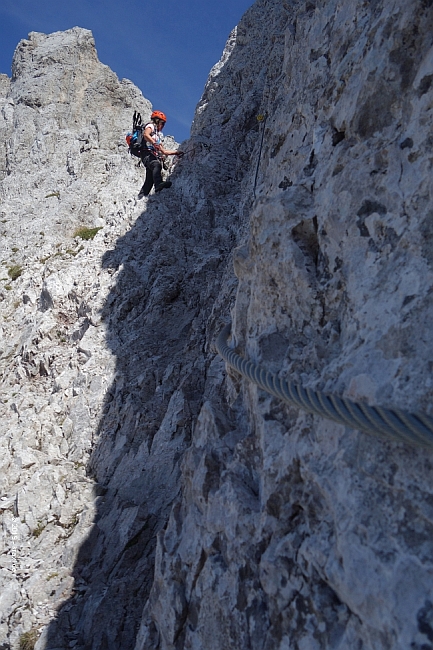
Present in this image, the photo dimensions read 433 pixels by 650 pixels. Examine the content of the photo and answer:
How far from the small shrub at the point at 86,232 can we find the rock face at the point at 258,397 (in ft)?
4.48

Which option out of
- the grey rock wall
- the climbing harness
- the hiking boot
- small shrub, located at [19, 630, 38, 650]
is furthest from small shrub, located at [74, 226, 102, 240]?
the climbing harness

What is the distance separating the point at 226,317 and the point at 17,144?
17.2 m

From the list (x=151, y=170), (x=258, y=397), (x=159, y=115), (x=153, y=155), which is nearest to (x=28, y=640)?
(x=258, y=397)

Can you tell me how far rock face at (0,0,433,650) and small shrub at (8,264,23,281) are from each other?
2.24 m

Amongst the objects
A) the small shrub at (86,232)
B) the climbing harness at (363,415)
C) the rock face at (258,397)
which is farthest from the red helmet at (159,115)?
the climbing harness at (363,415)

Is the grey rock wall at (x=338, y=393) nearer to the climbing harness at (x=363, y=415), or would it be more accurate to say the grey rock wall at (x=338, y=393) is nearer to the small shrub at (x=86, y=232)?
the climbing harness at (x=363, y=415)

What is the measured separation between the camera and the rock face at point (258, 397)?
281cm

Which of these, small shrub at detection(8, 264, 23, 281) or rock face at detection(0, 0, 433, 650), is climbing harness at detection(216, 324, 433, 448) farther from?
small shrub at detection(8, 264, 23, 281)

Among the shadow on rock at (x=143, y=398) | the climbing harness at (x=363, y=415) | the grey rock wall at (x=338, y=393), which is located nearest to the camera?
the climbing harness at (x=363, y=415)

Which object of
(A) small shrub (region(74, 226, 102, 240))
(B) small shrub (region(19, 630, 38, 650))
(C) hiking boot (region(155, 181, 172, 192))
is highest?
(C) hiking boot (region(155, 181, 172, 192))

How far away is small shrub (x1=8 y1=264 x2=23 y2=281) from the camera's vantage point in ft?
49.0

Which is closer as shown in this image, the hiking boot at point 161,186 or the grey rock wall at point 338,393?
the grey rock wall at point 338,393

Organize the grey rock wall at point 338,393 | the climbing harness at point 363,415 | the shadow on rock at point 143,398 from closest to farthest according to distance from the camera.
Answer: the climbing harness at point 363,415 < the grey rock wall at point 338,393 < the shadow on rock at point 143,398

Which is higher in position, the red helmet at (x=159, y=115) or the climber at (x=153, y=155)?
the red helmet at (x=159, y=115)
